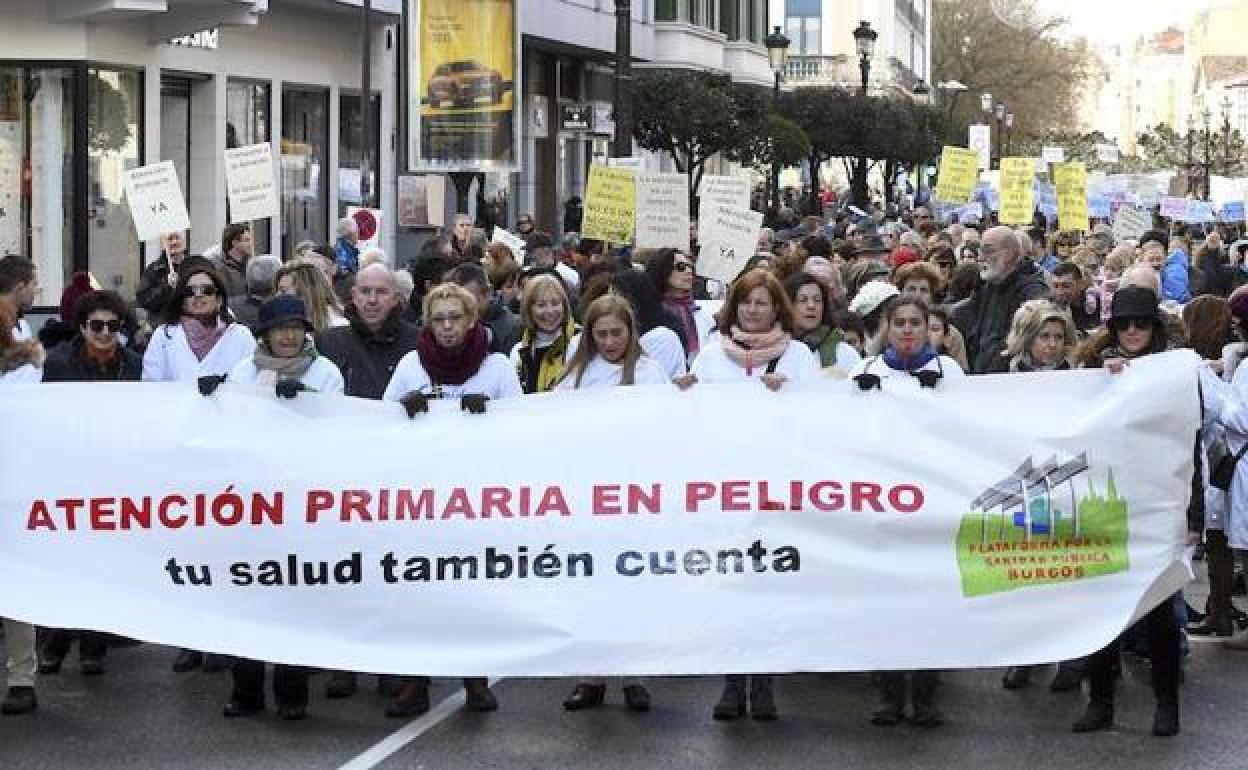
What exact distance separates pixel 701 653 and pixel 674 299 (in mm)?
4522

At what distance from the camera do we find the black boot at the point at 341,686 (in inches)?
395

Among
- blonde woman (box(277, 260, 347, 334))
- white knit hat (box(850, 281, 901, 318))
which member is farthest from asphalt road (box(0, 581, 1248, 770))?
white knit hat (box(850, 281, 901, 318))

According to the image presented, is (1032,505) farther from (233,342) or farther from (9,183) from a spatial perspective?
(9,183)

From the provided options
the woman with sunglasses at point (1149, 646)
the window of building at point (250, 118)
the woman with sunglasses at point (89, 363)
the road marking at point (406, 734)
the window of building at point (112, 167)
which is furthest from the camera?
the window of building at point (250, 118)

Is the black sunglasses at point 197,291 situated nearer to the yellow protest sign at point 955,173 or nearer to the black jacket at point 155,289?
the black jacket at point 155,289

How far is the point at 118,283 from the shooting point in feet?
92.1

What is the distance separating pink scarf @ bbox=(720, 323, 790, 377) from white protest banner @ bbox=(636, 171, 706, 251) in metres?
8.17

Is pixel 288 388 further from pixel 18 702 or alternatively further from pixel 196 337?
pixel 196 337

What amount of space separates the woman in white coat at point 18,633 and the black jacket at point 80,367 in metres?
0.53

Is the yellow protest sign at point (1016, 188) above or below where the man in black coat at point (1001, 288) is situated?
above

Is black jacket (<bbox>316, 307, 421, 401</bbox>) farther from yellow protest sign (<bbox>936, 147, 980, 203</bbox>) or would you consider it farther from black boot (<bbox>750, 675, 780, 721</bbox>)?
yellow protest sign (<bbox>936, 147, 980, 203</bbox>)

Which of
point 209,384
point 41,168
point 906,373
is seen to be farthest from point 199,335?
point 41,168

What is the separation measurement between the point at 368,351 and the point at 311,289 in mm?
1786

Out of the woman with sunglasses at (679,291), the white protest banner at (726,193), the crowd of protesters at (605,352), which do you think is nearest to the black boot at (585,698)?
the crowd of protesters at (605,352)
